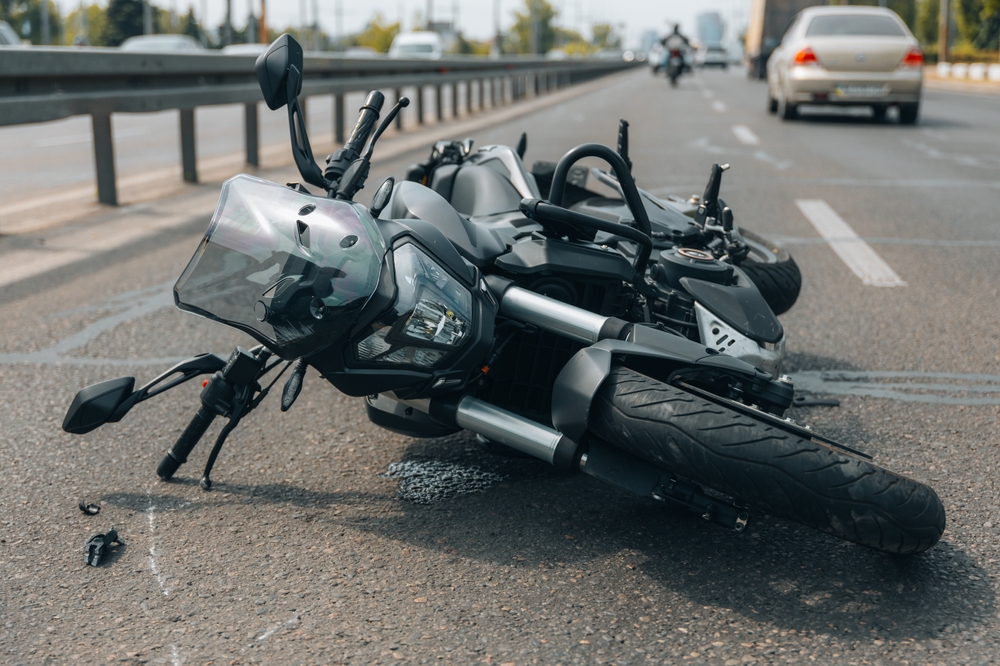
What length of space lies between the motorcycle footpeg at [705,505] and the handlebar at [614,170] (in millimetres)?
733

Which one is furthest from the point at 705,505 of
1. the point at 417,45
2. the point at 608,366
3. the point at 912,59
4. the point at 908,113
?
the point at 417,45

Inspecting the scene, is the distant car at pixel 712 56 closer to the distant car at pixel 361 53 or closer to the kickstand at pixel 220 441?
the distant car at pixel 361 53

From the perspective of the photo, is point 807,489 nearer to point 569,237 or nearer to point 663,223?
point 569,237

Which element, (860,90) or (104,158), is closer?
(104,158)

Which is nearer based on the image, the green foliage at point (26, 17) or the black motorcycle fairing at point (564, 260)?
the black motorcycle fairing at point (564, 260)

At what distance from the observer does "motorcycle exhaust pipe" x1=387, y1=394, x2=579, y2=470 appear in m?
2.43

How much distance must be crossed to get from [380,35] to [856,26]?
10445cm

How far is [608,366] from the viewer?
2318mm

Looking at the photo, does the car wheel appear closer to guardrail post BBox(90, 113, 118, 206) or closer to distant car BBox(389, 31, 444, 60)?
guardrail post BBox(90, 113, 118, 206)

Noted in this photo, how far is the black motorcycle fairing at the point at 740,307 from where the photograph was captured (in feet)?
9.32

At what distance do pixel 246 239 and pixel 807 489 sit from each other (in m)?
1.33

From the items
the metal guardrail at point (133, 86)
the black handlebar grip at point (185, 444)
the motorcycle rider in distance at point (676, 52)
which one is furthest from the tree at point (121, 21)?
the black handlebar grip at point (185, 444)

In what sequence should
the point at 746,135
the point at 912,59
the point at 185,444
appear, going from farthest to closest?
1. the point at 912,59
2. the point at 746,135
3. the point at 185,444

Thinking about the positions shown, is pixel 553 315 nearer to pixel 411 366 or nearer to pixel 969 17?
pixel 411 366
